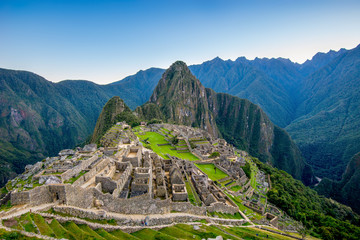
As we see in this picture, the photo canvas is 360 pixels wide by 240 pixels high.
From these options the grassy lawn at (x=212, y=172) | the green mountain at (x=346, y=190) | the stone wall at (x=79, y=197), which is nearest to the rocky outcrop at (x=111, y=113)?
the grassy lawn at (x=212, y=172)

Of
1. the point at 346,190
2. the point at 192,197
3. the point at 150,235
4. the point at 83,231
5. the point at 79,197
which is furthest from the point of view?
the point at 346,190

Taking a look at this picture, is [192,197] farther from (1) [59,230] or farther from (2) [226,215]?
(1) [59,230]

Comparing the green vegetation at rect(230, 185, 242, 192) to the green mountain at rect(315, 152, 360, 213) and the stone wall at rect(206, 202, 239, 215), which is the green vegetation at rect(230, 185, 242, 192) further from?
the green mountain at rect(315, 152, 360, 213)

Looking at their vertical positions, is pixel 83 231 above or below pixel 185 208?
above

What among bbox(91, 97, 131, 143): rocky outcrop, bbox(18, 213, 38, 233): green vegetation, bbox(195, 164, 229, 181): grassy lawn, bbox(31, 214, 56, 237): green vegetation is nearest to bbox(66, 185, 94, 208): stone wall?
bbox(31, 214, 56, 237): green vegetation

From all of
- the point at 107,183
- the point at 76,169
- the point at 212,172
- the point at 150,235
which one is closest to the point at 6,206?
the point at 76,169

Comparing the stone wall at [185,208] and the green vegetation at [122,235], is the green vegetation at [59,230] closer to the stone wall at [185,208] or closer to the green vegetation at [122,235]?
the green vegetation at [122,235]

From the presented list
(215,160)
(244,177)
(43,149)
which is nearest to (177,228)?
(244,177)

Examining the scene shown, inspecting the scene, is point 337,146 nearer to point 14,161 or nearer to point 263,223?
point 263,223
